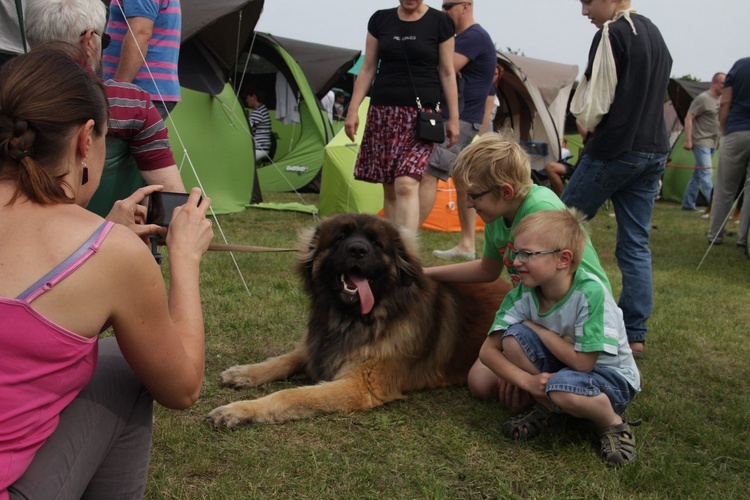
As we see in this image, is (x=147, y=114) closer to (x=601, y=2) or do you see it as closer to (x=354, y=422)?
(x=354, y=422)

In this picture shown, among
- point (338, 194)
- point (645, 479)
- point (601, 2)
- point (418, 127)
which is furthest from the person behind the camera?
point (338, 194)

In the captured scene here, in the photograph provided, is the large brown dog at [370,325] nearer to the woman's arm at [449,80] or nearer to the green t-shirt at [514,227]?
the green t-shirt at [514,227]

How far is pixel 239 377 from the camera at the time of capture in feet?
10.7

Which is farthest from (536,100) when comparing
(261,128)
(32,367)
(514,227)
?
(32,367)

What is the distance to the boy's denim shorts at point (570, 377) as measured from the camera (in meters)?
2.62

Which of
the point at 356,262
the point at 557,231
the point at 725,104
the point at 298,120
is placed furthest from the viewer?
the point at 298,120

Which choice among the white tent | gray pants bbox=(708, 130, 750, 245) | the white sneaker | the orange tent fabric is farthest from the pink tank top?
the white tent

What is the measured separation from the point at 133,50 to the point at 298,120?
→ 780 centimetres

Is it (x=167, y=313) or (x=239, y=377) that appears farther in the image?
(x=239, y=377)

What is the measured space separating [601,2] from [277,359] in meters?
2.68

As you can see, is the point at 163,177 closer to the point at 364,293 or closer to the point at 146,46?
the point at 364,293

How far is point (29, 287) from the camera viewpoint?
1.33 meters

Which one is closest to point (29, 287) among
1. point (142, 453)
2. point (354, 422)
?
point (142, 453)

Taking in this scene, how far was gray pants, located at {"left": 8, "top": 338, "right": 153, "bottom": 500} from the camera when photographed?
152 centimetres
